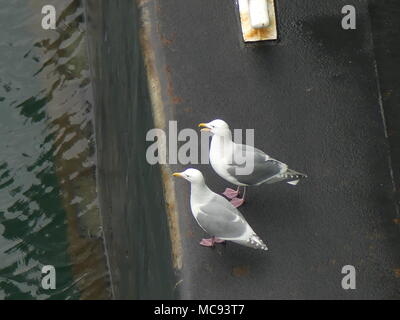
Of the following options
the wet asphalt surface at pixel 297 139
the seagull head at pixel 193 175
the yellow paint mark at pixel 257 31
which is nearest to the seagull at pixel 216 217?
the seagull head at pixel 193 175

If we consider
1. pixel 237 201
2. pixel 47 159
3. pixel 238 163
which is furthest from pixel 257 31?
pixel 47 159

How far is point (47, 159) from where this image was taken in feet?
21.5

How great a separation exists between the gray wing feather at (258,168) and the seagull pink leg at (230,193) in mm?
144

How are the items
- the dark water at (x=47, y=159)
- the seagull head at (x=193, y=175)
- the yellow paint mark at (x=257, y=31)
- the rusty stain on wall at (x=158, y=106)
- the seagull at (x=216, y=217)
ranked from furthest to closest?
the dark water at (x=47, y=159) < the yellow paint mark at (x=257, y=31) < the rusty stain on wall at (x=158, y=106) < the seagull head at (x=193, y=175) < the seagull at (x=216, y=217)

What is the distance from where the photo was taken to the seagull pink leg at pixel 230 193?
4.50 meters

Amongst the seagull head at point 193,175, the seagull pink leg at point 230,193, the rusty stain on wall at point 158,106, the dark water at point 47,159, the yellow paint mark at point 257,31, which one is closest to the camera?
the seagull head at point 193,175

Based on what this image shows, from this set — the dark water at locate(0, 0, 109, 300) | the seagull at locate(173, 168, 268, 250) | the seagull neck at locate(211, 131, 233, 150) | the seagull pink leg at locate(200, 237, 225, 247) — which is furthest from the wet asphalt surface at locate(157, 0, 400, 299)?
the dark water at locate(0, 0, 109, 300)

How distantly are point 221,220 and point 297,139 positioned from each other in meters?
0.82

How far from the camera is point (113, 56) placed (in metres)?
5.95

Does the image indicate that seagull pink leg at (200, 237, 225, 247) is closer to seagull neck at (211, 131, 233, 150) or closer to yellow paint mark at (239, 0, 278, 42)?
seagull neck at (211, 131, 233, 150)

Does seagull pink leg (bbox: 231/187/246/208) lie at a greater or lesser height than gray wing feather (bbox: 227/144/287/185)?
lesser

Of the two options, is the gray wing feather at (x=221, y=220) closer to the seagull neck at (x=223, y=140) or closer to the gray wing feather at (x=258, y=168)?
the gray wing feather at (x=258, y=168)

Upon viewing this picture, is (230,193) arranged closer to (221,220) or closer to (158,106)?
(221,220)

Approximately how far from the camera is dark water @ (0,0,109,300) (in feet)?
20.0
